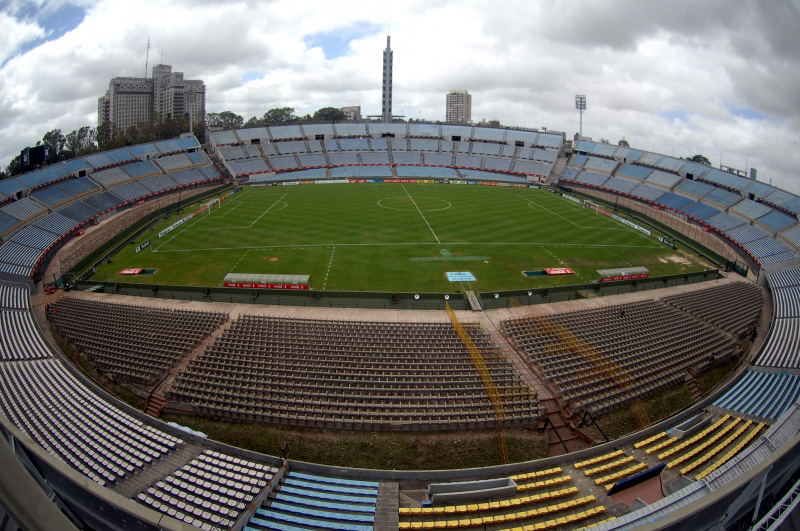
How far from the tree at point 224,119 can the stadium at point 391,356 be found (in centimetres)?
9730

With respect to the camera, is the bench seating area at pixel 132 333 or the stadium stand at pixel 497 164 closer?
the bench seating area at pixel 132 333

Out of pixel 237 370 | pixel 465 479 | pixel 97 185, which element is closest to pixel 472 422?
pixel 465 479

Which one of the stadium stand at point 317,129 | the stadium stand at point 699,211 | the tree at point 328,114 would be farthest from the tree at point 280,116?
the stadium stand at point 699,211

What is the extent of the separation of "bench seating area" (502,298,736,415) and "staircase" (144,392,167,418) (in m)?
Answer: 21.3

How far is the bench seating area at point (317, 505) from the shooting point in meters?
14.9

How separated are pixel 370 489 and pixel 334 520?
1.91 m

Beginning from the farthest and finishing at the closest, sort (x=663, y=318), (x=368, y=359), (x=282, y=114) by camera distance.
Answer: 1. (x=282, y=114)
2. (x=663, y=318)
3. (x=368, y=359)

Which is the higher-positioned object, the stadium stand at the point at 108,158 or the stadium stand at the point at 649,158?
the stadium stand at the point at 649,158

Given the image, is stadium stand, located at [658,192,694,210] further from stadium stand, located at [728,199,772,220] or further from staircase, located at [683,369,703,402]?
staircase, located at [683,369,703,402]

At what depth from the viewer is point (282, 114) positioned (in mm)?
172875

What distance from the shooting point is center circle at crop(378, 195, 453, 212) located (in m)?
70.1

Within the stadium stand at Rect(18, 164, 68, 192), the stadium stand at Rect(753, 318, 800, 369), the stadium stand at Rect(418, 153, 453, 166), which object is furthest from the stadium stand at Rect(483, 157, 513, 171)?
the stadium stand at Rect(18, 164, 68, 192)

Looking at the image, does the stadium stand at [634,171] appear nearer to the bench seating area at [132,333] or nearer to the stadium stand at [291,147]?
the stadium stand at [291,147]

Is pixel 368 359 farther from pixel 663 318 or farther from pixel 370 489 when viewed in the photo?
pixel 663 318
